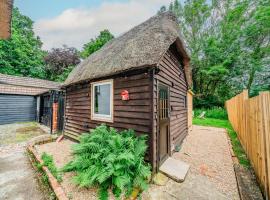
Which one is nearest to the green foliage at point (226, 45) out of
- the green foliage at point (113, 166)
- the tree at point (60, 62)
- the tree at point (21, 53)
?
the green foliage at point (113, 166)

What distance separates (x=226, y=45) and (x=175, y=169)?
19.8 meters

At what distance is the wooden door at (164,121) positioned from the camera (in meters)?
4.07

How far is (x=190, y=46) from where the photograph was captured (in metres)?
20.7

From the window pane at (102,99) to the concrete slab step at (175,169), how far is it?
2436 mm

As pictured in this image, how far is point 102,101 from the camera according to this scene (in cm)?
508

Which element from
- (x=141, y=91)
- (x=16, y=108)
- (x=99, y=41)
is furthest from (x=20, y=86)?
(x=141, y=91)

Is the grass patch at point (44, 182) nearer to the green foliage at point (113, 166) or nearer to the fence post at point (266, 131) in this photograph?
the green foliage at point (113, 166)

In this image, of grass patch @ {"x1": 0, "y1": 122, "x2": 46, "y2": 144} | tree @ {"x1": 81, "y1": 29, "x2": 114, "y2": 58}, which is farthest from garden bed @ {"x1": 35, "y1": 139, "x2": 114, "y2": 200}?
tree @ {"x1": 81, "y1": 29, "x2": 114, "y2": 58}

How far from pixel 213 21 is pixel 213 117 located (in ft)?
45.7

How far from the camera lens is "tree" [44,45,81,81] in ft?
82.2

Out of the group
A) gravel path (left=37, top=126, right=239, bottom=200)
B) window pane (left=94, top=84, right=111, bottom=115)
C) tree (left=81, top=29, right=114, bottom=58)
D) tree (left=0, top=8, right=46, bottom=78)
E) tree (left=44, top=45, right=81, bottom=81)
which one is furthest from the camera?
tree (left=44, top=45, right=81, bottom=81)

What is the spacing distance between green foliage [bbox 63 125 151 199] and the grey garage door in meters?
13.2

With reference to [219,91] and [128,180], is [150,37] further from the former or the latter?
[219,91]

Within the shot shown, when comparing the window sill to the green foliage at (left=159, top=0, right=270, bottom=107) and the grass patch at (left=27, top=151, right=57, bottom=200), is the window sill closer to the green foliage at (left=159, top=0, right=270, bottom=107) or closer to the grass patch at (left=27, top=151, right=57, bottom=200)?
the grass patch at (left=27, top=151, right=57, bottom=200)
